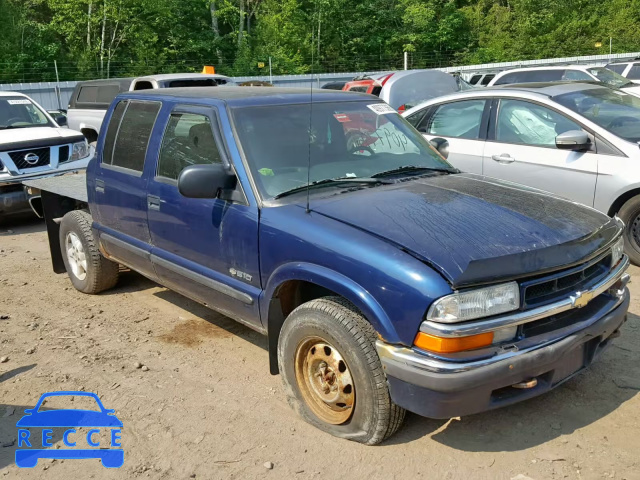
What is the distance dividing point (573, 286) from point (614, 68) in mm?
16111

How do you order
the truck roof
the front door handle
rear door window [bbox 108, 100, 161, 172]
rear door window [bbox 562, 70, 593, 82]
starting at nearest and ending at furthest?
the truck roof, rear door window [bbox 108, 100, 161, 172], the front door handle, rear door window [bbox 562, 70, 593, 82]

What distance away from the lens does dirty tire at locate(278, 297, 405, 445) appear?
3105 millimetres

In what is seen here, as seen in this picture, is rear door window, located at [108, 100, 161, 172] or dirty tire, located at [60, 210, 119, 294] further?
dirty tire, located at [60, 210, 119, 294]

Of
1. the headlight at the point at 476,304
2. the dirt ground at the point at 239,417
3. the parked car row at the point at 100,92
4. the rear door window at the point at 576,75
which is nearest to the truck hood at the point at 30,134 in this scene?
the parked car row at the point at 100,92

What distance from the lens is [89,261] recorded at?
18.8 feet

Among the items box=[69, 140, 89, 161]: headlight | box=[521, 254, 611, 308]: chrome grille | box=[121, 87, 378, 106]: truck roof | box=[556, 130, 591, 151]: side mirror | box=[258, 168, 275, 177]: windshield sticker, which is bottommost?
box=[69, 140, 89, 161]: headlight

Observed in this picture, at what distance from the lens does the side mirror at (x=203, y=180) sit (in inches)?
146

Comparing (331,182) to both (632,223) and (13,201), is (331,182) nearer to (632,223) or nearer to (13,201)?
(632,223)

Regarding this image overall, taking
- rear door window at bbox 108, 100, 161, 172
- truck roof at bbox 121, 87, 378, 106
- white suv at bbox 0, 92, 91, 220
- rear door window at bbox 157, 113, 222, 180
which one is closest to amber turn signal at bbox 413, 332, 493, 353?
rear door window at bbox 157, 113, 222, 180

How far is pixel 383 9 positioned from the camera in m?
39.6

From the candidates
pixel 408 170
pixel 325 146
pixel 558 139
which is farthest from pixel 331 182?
pixel 558 139

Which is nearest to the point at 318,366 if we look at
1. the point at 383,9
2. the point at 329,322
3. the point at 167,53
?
the point at 329,322

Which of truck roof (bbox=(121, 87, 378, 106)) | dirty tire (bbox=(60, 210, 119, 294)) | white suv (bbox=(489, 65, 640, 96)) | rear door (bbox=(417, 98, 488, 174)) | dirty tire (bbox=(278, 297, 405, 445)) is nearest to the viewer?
dirty tire (bbox=(278, 297, 405, 445))

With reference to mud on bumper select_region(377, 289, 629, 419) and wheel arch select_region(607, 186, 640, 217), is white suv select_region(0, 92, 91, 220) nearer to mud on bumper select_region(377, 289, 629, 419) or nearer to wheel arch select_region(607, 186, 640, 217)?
mud on bumper select_region(377, 289, 629, 419)
